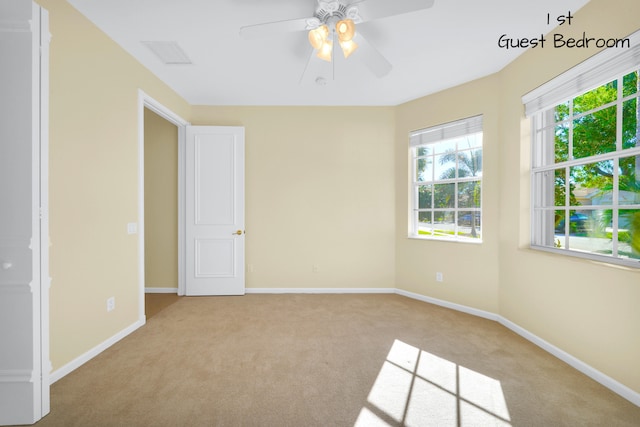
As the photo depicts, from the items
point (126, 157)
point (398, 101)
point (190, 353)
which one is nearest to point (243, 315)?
point (190, 353)

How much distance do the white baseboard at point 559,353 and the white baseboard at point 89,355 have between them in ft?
11.2

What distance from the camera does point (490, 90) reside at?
3113 mm

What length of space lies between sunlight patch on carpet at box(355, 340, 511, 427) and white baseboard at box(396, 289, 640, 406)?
74 centimetres

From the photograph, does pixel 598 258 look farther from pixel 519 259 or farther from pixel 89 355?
pixel 89 355

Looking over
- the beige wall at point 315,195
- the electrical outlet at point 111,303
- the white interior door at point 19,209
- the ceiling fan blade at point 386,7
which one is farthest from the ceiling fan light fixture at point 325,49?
→ the electrical outlet at point 111,303

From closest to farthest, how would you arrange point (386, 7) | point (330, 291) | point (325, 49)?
point (386, 7), point (325, 49), point (330, 291)

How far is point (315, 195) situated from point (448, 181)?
181 cm

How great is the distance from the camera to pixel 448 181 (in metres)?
3.53

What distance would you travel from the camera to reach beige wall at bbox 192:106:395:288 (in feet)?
13.3

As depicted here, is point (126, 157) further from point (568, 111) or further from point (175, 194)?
point (568, 111)

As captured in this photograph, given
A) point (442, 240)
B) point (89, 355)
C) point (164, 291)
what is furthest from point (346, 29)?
point (164, 291)

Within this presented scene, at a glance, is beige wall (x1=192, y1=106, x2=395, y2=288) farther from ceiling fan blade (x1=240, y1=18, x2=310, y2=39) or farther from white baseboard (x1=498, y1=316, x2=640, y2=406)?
ceiling fan blade (x1=240, y1=18, x2=310, y2=39)

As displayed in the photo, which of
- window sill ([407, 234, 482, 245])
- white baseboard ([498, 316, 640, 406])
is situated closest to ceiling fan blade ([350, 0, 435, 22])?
window sill ([407, 234, 482, 245])

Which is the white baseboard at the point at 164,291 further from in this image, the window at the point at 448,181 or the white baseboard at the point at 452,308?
the window at the point at 448,181
